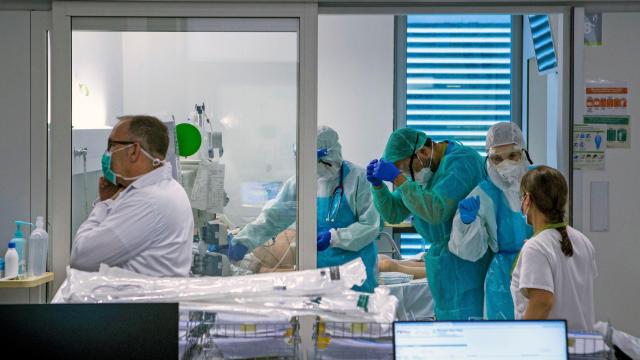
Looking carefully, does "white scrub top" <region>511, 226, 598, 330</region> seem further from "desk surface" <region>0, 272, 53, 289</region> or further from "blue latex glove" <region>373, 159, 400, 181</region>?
"desk surface" <region>0, 272, 53, 289</region>

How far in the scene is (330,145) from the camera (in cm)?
428

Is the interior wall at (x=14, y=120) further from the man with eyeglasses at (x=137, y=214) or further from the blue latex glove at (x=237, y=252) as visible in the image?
the blue latex glove at (x=237, y=252)

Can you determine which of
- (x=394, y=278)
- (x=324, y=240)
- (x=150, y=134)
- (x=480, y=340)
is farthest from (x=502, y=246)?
(x=480, y=340)

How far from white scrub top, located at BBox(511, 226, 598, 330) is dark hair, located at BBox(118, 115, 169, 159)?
4.72 ft

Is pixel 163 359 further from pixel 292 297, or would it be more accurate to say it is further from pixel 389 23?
pixel 389 23

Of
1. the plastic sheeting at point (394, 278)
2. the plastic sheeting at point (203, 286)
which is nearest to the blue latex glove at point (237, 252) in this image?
the plastic sheeting at point (394, 278)

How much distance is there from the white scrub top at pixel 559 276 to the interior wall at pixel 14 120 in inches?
87.2

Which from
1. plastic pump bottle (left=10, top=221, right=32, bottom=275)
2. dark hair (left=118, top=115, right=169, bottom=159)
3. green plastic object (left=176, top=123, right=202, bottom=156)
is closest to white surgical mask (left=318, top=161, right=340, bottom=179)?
green plastic object (left=176, top=123, right=202, bottom=156)

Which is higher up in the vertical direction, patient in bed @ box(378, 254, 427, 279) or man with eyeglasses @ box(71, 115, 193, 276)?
man with eyeglasses @ box(71, 115, 193, 276)

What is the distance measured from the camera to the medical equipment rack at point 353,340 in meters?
1.63

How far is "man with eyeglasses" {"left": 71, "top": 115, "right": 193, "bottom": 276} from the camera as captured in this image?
2475 millimetres

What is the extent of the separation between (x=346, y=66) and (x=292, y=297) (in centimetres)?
453

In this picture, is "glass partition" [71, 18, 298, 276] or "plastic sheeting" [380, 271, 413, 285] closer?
"glass partition" [71, 18, 298, 276]

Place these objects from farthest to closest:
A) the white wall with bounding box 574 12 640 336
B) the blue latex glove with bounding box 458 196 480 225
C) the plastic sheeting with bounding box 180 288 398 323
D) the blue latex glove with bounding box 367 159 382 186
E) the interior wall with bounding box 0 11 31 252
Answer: the blue latex glove with bounding box 367 159 382 186 < the blue latex glove with bounding box 458 196 480 225 < the white wall with bounding box 574 12 640 336 < the interior wall with bounding box 0 11 31 252 < the plastic sheeting with bounding box 180 288 398 323
